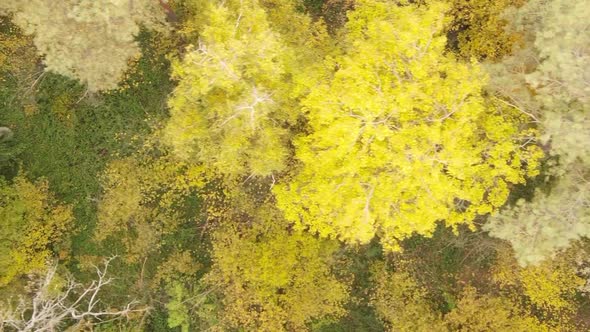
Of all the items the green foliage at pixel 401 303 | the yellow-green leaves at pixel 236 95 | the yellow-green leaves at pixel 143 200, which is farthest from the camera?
the yellow-green leaves at pixel 143 200

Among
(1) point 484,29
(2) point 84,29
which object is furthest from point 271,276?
(1) point 484,29

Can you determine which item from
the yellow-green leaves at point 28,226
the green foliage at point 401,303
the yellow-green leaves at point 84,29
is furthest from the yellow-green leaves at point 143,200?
the green foliage at point 401,303

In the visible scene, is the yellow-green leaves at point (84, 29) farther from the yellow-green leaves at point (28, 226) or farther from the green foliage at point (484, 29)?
the green foliage at point (484, 29)

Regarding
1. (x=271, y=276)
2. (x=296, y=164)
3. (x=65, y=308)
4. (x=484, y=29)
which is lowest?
(x=65, y=308)

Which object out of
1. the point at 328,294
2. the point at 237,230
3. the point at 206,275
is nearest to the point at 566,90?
the point at 328,294

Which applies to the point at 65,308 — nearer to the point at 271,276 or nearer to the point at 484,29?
the point at 271,276

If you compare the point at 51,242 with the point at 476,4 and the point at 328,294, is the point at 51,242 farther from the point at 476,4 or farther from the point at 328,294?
the point at 476,4
